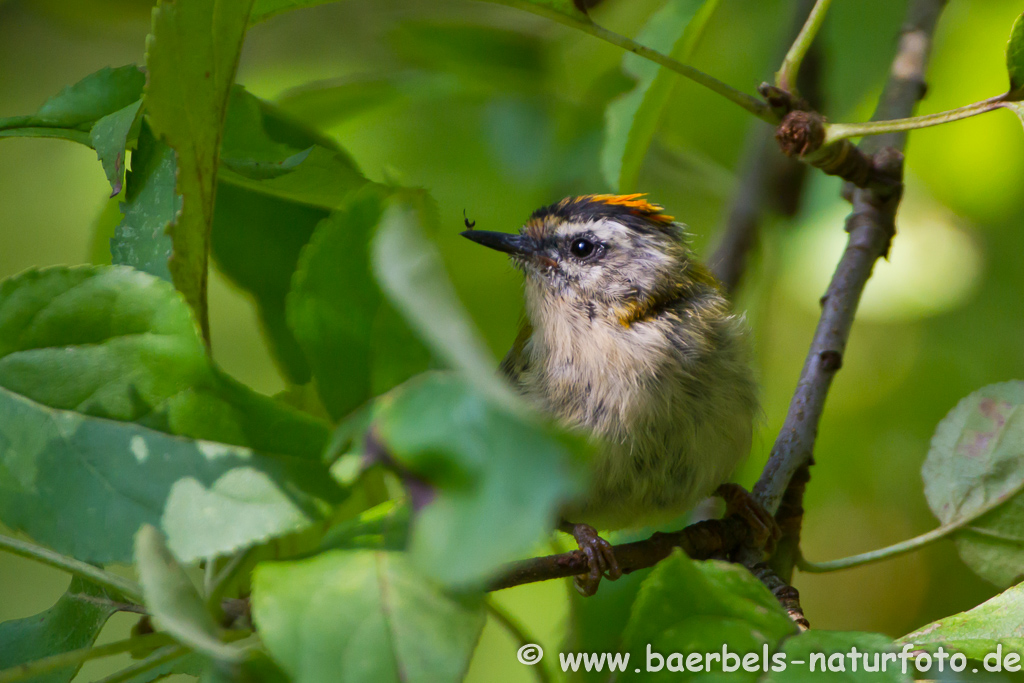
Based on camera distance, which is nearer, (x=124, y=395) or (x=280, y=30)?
(x=124, y=395)

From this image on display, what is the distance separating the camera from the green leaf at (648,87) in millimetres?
1565

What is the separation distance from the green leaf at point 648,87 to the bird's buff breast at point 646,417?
0.36 metres

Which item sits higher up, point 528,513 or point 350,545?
point 528,513

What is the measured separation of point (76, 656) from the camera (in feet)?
2.75

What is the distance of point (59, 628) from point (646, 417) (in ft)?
3.44

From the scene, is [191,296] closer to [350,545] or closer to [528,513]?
[350,545]

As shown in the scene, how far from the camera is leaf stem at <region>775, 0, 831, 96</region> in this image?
4.17 feet

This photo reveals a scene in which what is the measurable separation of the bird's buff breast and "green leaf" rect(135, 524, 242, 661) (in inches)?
38.1

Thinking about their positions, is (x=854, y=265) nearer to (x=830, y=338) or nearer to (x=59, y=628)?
(x=830, y=338)

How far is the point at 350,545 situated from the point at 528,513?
30cm

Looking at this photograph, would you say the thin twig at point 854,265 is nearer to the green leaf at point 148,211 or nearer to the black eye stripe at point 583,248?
the black eye stripe at point 583,248

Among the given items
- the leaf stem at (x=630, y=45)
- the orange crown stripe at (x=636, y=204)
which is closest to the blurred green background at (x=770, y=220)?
the orange crown stripe at (x=636, y=204)

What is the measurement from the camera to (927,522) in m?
2.54

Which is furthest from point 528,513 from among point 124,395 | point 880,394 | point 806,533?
point 806,533
